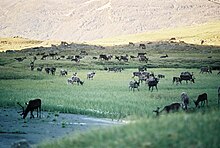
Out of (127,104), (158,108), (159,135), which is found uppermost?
(159,135)

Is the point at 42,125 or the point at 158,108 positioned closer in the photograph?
the point at 158,108

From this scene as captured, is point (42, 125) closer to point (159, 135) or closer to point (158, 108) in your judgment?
Answer: point (158, 108)

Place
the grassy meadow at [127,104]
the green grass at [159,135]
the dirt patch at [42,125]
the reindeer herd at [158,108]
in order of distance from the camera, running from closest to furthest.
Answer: the green grass at [159,135] < the grassy meadow at [127,104] < the dirt patch at [42,125] < the reindeer herd at [158,108]

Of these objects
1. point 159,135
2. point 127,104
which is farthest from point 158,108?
point 159,135

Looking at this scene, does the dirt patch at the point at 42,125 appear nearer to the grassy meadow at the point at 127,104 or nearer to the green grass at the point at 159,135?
the grassy meadow at the point at 127,104

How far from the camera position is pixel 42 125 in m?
23.4

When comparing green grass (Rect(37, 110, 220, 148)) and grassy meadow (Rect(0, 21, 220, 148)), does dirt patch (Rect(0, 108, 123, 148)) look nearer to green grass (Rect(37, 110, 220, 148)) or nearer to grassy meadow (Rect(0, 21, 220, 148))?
grassy meadow (Rect(0, 21, 220, 148))

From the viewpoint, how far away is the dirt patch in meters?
19.7

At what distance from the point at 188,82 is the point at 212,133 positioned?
37.5 metres

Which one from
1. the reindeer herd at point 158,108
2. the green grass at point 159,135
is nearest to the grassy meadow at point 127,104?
the green grass at point 159,135

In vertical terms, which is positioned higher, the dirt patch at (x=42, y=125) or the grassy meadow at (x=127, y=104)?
the grassy meadow at (x=127, y=104)

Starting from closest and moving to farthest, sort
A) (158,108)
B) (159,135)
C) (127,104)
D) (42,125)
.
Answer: (159,135) → (158,108) → (42,125) → (127,104)

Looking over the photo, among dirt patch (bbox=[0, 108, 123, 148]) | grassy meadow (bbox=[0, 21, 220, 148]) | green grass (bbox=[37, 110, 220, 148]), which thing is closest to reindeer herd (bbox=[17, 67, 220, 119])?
grassy meadow (bbox=[0, 21, 220, 148])

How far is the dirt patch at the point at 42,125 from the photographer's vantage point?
19.7 metres
